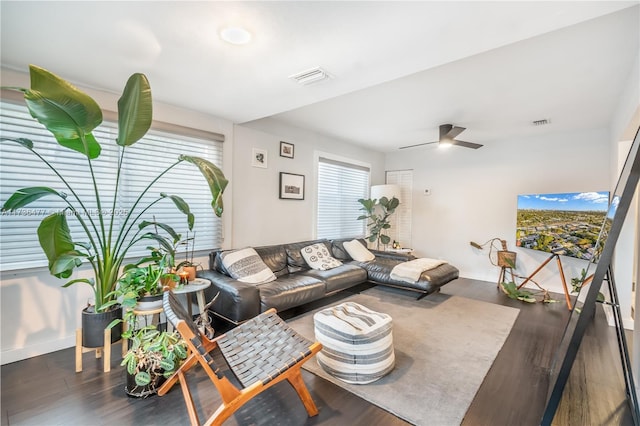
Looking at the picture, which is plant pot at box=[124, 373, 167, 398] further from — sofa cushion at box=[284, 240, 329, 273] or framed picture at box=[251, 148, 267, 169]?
framed picture at box=[251, 148, 267, 169]

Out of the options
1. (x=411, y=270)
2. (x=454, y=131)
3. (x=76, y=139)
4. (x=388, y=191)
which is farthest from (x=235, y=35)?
(x=388, y=191)

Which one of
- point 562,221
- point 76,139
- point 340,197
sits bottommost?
point 562,221

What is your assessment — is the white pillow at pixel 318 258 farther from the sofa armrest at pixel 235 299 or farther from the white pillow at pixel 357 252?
the sofa armrest at pixel 235 299

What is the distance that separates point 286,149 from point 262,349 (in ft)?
10.4

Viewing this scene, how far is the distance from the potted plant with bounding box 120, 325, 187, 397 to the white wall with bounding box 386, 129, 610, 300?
5116 millimetres

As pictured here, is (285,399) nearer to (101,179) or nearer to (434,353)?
(434,353)

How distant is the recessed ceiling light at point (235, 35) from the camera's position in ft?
5.82

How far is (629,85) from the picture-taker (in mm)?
2541

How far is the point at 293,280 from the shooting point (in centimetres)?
339

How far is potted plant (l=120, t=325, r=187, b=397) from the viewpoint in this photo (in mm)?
1840

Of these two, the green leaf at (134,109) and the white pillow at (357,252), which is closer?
the green leaf at (134,109)

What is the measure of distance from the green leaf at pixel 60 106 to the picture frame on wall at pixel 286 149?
2622 millimetres

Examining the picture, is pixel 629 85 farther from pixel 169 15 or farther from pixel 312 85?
pixel 169 15

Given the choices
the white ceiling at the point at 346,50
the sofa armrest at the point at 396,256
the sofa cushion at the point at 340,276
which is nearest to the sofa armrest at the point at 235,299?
the sofa cushion at the point at 340,276
